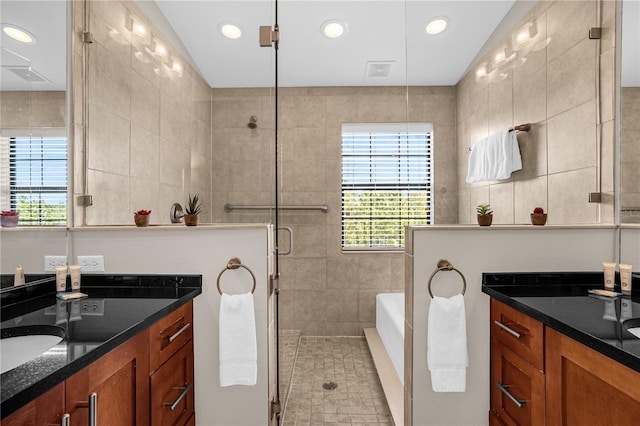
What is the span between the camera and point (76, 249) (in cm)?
155

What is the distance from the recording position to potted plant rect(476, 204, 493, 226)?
1570 mm

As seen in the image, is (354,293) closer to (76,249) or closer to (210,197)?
(210,197)

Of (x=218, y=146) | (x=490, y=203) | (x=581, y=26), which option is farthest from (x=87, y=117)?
(x=581, y=26)

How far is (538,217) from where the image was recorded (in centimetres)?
157

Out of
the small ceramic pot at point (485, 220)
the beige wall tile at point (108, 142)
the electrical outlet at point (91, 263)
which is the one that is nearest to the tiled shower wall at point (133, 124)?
the beige wall tile at point (108, 142)

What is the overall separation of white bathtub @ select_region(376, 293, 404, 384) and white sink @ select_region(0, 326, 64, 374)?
1845 millimetres

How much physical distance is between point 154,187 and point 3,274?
0.67m

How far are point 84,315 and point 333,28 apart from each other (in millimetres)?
2318

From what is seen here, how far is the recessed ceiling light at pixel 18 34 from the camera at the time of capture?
1.11 metres

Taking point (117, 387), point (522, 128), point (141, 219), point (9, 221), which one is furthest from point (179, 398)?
point (522, 128)

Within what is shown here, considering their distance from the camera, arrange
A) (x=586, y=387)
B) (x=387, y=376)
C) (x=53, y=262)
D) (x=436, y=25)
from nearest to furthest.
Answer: (x=586, y=387) < (x=53, y=262) < (x=436, y=25) < (x=387, y=376)

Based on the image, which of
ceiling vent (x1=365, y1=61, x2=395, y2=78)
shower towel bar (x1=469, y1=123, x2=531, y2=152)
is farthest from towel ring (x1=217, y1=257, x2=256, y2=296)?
ceiling vent (x1=365, y1=61, x2=395, y2=78)

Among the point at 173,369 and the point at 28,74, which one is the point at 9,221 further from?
the point at 173,369

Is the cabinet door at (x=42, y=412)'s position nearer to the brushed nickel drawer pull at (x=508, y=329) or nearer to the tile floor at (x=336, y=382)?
the tile floor at (x=336, y=382)
